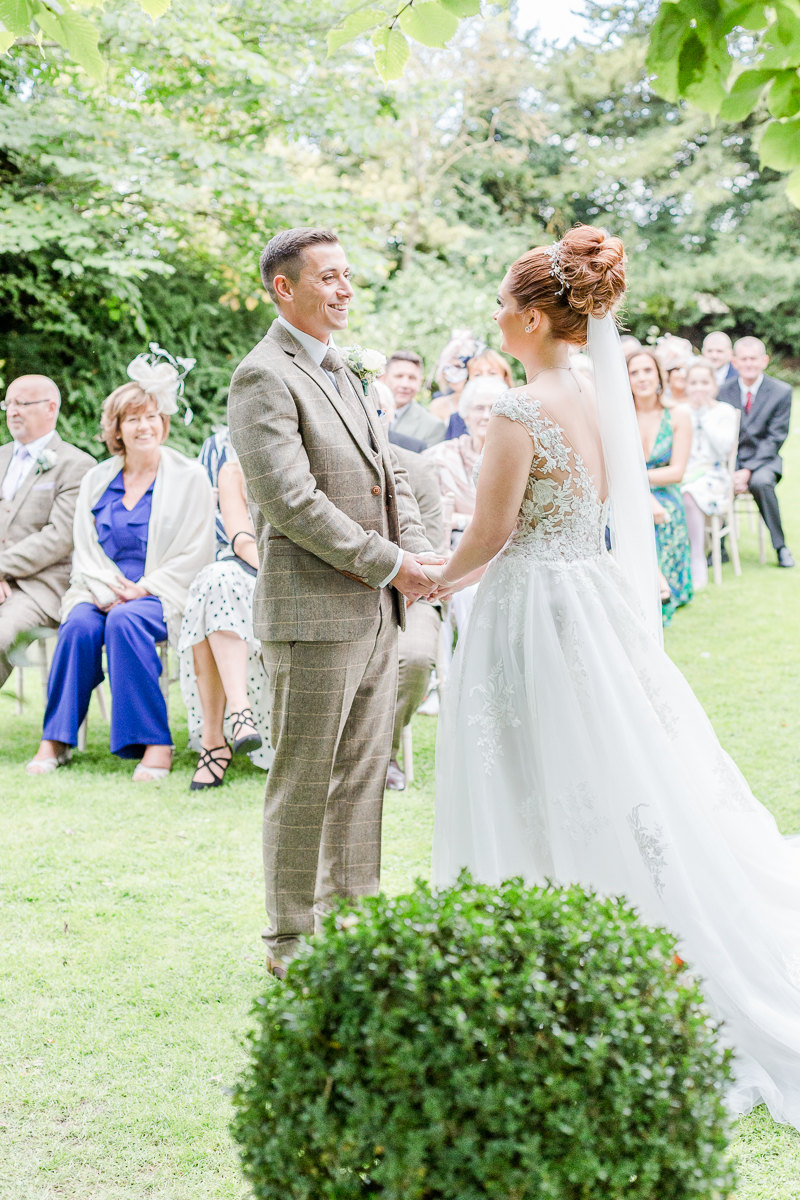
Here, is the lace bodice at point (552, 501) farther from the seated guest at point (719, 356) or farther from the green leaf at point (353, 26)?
the seated guest at point (719, 356)

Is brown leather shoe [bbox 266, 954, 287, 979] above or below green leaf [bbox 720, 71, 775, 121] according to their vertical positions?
below

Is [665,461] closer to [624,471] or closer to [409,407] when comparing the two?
[409,407]

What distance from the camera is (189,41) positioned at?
855 centimetres

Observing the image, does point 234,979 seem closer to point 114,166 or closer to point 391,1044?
point 391,1044

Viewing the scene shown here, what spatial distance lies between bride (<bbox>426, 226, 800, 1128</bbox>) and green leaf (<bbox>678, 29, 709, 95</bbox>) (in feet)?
3.23

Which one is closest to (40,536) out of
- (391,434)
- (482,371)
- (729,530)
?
(391,434)

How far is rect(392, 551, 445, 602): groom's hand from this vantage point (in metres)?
3.12

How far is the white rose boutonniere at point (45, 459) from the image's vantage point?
619cm

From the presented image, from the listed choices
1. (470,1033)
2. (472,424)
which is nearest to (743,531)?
(472,424)

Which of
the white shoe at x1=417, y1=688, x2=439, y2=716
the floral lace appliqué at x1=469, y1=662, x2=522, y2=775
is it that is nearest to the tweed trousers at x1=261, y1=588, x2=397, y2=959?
the floral lace appliqué at x1=469, y1=662, x2=522, y2=775

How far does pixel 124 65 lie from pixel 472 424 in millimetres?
4967

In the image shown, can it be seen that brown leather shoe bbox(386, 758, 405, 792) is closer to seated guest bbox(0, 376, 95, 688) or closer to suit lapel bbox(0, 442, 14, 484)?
seated guest bbox(0, 376, 95, 688)

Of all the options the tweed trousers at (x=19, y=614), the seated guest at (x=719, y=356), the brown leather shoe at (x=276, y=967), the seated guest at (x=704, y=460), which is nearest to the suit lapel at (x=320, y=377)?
the brown leather shoe at (x=276, y=967)

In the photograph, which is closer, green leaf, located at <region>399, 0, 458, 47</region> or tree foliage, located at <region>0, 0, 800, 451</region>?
green leaf, located at <region>399, 0, 458, 47</region>
